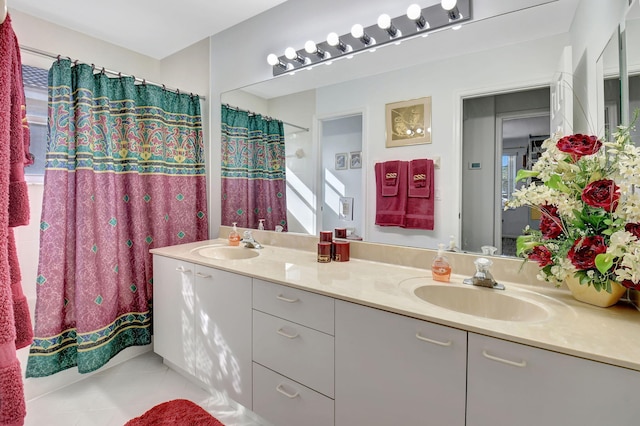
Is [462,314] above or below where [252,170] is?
below

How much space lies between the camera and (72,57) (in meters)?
2.17

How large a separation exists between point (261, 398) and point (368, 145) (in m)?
1.39

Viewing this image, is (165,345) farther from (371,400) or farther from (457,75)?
(457,75)

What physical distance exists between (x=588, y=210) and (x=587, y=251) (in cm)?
14

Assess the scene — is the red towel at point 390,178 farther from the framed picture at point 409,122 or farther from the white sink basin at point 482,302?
the white sink basin at point 482,302

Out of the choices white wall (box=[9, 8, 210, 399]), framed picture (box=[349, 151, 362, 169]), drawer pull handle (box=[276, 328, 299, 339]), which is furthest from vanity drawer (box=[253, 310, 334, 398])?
white wall (box=[9, 8, 210, 399])

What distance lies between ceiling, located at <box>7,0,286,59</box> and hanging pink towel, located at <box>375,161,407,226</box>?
4.54ft

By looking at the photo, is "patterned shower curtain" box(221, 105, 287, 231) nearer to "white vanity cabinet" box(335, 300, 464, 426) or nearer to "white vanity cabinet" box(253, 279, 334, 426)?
"white vanity cabinet" box(253, 279, 334, 426)

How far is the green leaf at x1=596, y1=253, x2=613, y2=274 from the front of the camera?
2.92ft

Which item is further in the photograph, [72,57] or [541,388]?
[72,57]

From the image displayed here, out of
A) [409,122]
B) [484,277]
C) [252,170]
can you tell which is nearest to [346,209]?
[409,122]

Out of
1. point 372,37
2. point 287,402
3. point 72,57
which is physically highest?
point 72,57

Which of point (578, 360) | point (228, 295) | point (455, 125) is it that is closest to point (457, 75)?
point (455, 125)

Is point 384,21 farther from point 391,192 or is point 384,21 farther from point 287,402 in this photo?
point 287,402
